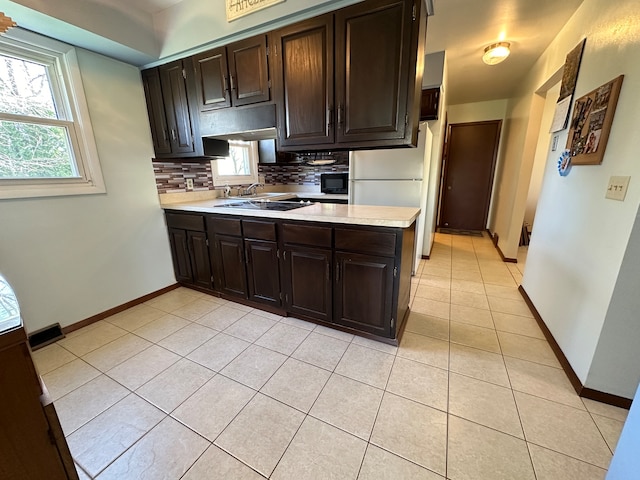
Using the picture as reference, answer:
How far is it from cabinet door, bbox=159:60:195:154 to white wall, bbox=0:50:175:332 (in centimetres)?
30

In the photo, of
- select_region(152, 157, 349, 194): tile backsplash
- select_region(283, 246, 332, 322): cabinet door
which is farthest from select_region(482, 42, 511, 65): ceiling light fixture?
select_region(283, 246, 332, 322): cabinet door

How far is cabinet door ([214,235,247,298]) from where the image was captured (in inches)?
93.6

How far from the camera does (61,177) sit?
206cm

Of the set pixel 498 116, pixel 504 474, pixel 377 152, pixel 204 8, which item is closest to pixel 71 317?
pixel 204 8

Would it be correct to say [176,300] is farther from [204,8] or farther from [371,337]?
[204,8]

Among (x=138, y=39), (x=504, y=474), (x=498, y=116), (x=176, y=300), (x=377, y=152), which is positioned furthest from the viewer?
(x=498, y=116)

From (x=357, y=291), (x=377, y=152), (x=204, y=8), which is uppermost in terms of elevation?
(x=204, y=8)

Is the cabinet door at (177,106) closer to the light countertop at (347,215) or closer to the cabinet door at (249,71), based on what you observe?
the cabinet door at (249,71)

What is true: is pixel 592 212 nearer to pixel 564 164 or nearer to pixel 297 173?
pixel 564 164

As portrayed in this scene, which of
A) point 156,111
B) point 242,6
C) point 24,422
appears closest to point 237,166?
point 156,111

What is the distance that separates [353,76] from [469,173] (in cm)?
438

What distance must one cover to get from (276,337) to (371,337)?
74cm

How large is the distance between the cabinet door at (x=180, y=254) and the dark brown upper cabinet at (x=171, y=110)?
2.66 ft

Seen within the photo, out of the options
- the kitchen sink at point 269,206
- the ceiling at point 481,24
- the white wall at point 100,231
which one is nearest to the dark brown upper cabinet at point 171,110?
the white wall at point 100,231
